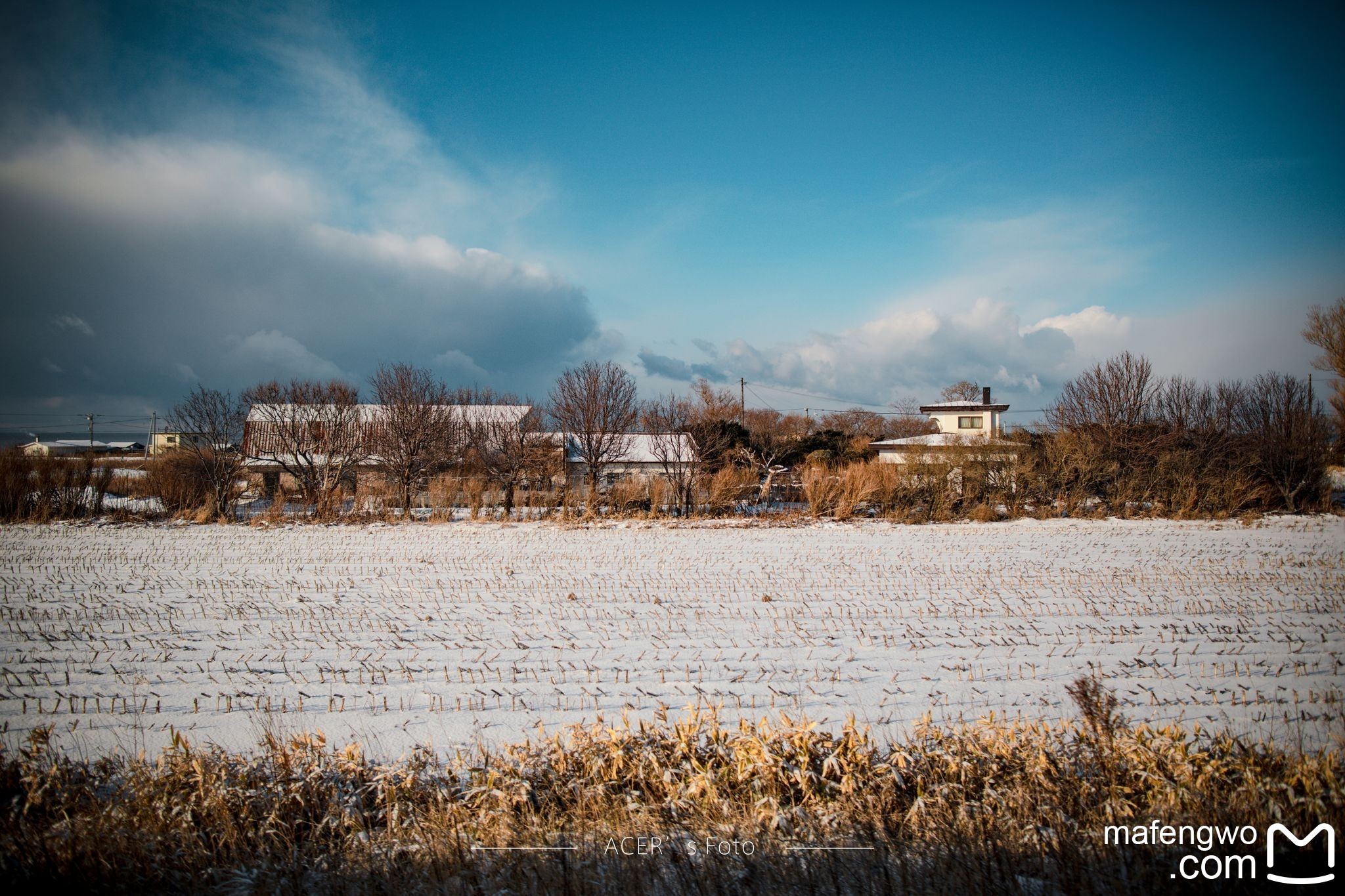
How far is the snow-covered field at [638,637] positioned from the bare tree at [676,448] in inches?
317

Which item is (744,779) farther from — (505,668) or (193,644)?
(193,644)

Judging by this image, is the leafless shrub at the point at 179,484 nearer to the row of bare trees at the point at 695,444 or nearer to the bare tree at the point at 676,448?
the row of bare trees at the point at 695,444

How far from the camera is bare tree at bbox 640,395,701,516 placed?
885 inches

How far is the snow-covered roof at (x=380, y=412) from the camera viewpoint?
24.6 meters

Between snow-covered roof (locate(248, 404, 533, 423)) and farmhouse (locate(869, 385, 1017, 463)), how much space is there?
55.7ft

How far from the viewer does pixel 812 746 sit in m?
4.27

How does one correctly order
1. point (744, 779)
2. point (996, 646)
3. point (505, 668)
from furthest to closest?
1. point (996, 646)
2. point (505, 668)
3. point (744, 779)

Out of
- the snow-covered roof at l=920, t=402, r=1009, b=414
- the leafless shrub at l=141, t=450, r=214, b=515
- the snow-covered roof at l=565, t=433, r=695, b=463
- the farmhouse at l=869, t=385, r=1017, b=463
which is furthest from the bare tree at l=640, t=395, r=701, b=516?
the snow-covered roof at l=920, t=402, r=1009, b=414

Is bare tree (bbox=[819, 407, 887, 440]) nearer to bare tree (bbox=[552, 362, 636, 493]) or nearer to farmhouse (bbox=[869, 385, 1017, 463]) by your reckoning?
farmhouse (bbox=[869, 385, 1017, 463])

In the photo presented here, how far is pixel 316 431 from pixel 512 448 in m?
8.32

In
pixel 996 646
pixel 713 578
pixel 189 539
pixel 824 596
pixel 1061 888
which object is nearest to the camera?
pixel 1061 888

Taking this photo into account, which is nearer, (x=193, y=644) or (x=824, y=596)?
(x=193, y=644)

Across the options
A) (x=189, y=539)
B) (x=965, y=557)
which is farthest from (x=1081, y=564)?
(x=189, y=539)

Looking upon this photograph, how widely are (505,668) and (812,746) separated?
3.94 meters
